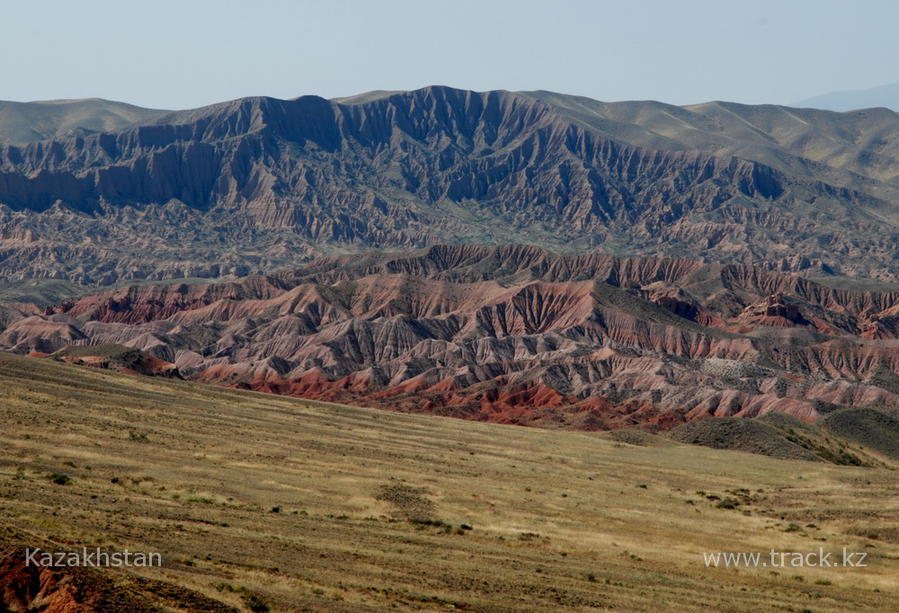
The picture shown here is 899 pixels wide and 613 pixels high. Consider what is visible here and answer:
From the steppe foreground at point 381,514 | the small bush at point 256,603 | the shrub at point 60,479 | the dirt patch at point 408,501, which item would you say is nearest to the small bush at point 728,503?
the steppe foreground at point 381,514

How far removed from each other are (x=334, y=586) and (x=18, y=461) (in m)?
29.2

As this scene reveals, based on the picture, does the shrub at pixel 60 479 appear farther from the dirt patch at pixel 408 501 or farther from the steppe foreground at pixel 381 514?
the dirt patch at pixel 408 501

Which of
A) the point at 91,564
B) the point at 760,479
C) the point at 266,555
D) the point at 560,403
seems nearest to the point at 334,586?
the point at 266,555

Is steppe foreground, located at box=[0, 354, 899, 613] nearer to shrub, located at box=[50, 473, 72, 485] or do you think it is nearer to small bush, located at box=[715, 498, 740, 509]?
shrub, located at box=[50, 473, 72, 485]

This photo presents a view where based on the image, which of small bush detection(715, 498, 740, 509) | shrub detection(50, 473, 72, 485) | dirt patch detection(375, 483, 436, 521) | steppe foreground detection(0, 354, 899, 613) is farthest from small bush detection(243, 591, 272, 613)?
small bush detection(715, 498, 740, 509)

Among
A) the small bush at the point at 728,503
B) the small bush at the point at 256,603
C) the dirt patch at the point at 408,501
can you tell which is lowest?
the small bush at the point at 728,503

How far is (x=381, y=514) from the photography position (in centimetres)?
6500

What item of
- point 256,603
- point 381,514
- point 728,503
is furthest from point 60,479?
point 728,503

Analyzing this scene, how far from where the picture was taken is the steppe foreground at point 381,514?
42125 mm

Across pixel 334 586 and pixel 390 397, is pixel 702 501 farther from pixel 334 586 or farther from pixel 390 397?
pixel 390 397

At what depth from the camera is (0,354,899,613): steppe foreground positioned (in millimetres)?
42125

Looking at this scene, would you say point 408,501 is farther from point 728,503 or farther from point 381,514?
point 728,503

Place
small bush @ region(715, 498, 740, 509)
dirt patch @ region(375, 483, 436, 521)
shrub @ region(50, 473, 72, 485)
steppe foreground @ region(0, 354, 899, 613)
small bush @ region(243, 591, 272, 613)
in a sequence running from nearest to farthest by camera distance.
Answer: small bush @ region(243, 591, 272, 613), steppe foreground @ region(0, 354, 899, 613), shrub @ region(50, 473, 72, 485), dirt patch @ region(375, 483, 436, 521), small bush @ region(715, 498, 740, 509)

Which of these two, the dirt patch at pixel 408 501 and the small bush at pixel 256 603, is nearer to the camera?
the small bush at pixel 256 603
